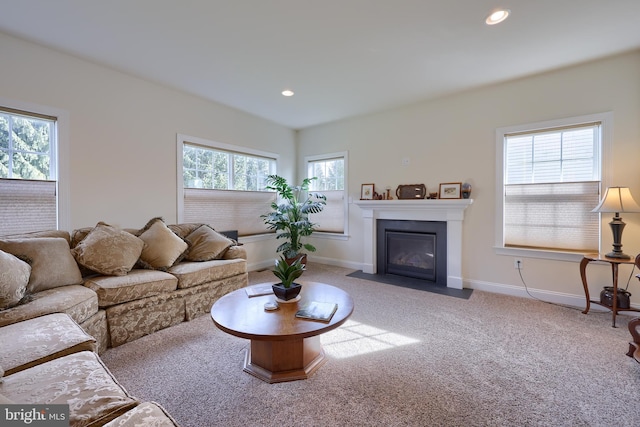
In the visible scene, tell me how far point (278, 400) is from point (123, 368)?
1.20 metres

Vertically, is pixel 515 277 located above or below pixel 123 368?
above

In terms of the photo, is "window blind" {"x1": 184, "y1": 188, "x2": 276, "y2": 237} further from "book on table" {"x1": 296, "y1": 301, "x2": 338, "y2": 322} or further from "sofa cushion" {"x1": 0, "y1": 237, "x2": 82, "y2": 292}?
"book on table" {"x1": 296, "y1": 301, "x2": 338, "y2": 322}

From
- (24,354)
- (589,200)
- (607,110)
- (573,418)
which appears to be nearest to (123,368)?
(24,354)

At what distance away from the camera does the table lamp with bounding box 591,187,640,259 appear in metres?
2.46

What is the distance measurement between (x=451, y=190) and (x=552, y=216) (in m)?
1.13

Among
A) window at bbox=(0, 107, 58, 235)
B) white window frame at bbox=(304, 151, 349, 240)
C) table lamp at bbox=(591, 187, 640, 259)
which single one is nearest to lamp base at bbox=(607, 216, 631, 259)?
table lamp at bbox=(591, 187, 640, 259)

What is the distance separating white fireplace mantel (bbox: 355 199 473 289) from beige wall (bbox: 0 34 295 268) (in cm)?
278

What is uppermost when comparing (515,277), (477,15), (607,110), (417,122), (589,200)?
(477,15)

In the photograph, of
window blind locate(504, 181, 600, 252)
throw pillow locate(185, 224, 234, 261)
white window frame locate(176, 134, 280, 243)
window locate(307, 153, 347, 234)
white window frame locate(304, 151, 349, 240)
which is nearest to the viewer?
window blind locate(504, 181, 600, 252)

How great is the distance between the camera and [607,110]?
2.79m

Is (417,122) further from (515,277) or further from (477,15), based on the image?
(515,277)

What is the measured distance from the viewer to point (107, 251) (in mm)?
2402

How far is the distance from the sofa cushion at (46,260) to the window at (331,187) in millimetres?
3550

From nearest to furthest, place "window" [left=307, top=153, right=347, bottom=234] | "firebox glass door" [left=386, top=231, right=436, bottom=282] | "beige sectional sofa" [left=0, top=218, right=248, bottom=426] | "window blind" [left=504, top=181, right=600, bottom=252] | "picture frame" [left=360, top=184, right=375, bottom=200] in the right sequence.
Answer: "beige sectional sofa" [left=0, top=218, right=248, bottom=426], "window blind" [left=504, top=181, right=600, bottom=252], "firebox glass door" [left=386, top=231, right=436, bottom=282], "picture frame" [left=360, top=184, right=375, bottom=200], "window" [left=307, top=153, right=347, bottom=234]
